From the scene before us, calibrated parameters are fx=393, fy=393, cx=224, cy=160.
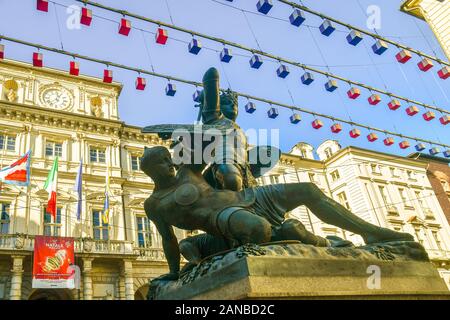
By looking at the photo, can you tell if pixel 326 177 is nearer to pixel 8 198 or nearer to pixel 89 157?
pixel 89 157

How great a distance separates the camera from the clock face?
24969 millimetres

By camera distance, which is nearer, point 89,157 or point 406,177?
point 89,157

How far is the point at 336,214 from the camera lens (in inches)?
133

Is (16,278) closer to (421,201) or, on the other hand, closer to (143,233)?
(143,233)

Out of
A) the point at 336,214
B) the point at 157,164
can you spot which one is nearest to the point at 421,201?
the point at 336,214

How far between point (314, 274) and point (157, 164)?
166 cm

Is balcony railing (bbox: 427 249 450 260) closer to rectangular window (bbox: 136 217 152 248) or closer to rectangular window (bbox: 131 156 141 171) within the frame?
rectangular window (bbox: 136 217 152 248)

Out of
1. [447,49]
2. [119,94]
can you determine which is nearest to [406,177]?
[447,49]

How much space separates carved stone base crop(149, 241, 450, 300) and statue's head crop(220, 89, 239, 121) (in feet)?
6.38

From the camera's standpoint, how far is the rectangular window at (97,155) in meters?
24.9

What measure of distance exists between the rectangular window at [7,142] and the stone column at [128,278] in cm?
942

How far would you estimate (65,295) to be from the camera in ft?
65.0

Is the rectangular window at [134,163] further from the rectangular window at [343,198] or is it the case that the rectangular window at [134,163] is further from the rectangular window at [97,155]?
the rectangular window at [343,198]
